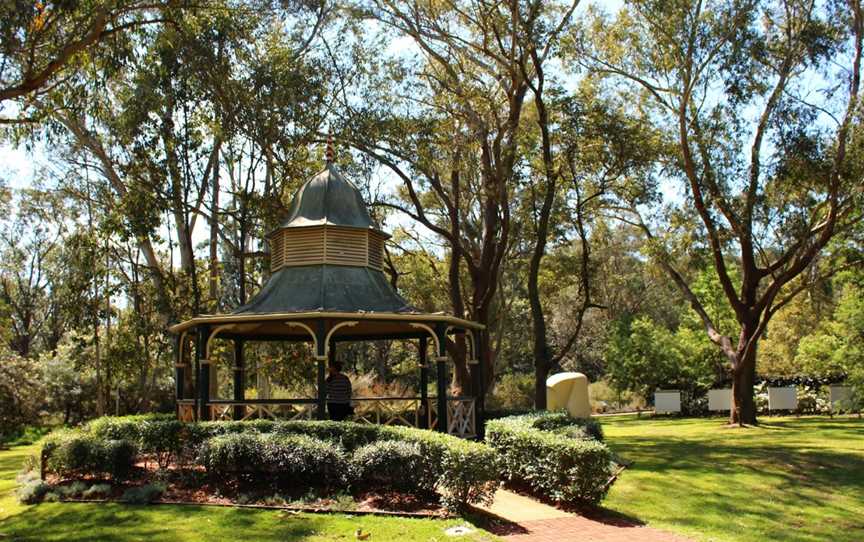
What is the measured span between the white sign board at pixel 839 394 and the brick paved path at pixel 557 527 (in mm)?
21896

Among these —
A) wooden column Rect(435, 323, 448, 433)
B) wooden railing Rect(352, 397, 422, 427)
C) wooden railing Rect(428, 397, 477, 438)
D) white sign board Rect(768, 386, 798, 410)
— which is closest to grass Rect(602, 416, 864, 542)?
wooden railing Rect(428, 397, 477, 438)

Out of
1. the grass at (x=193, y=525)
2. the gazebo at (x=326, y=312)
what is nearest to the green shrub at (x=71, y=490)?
the grass at (x=193, y=525)

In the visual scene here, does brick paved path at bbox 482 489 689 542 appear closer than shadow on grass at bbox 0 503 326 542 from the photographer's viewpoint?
No

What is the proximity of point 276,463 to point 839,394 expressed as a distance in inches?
1057

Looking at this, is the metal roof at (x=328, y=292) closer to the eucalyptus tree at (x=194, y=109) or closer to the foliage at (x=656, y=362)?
the eucalyptus tree at (x=194, y=109)

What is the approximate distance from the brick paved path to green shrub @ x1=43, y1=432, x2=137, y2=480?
Result: 553 centimetres

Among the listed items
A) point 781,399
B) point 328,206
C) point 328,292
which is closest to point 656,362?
point 781,399

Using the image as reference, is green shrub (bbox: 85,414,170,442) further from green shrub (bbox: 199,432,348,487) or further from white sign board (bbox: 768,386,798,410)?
white sign board (bbox: 768,386,798,410)

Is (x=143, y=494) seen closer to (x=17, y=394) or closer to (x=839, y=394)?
(x=17, y=394)

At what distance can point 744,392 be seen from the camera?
2492cm

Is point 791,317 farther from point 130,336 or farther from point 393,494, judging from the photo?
point 393,494

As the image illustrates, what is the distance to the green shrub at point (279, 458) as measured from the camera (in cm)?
1130

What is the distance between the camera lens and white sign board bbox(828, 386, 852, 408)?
29223mm

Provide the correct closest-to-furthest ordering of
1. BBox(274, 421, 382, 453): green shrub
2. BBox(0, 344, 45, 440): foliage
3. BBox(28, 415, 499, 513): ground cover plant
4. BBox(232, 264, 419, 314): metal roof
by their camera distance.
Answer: BBox(28, 415, 499, 513): ground cover plant
BBox(274, 421, 382, 453): green shrub
BBox(232, 264, 419, 314): metal roof
BBox(0, 344, 45, 440): foliage
